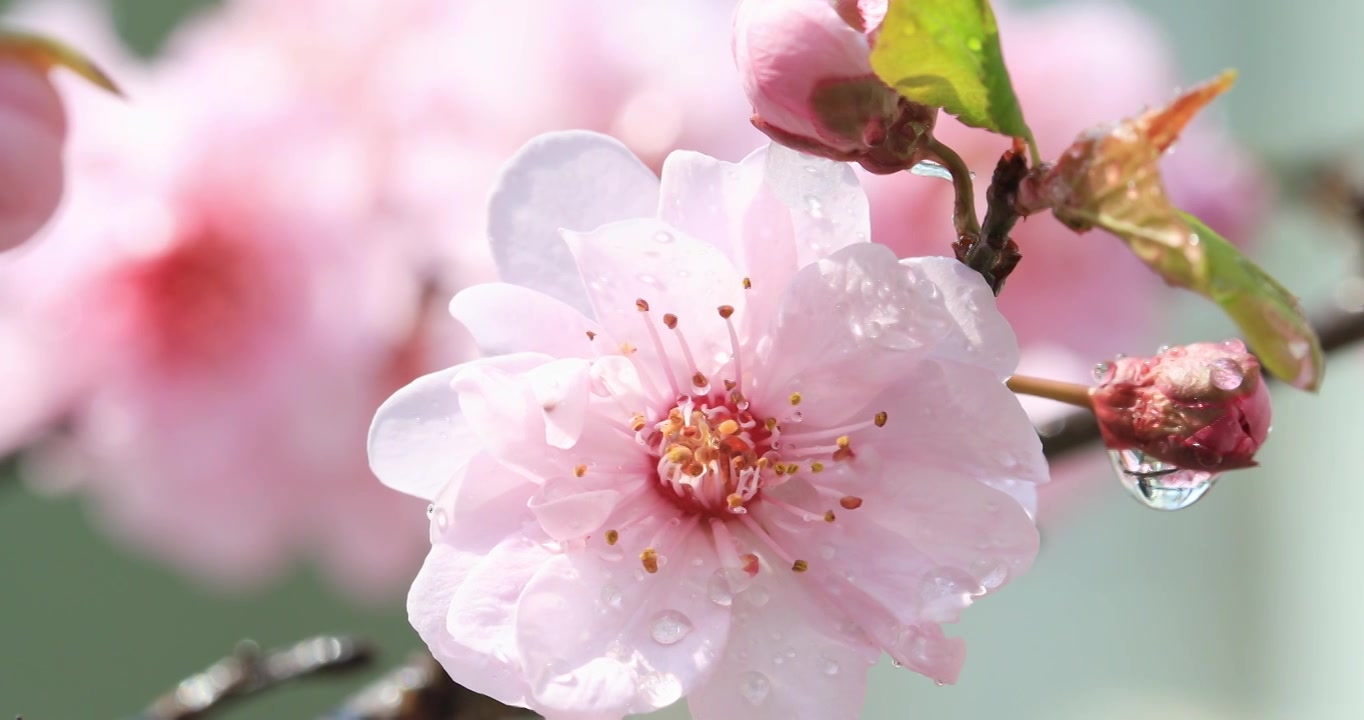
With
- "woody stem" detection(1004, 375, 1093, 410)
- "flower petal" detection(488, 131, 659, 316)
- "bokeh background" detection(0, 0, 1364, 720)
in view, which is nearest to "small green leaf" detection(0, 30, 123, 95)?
"flower petal" detection(488, 131, 659, 316)

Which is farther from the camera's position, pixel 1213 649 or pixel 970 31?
pixel 1213 649

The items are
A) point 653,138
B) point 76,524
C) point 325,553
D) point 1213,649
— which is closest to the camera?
point 653,138

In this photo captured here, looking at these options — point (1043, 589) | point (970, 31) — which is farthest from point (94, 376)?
point (1043, 589)

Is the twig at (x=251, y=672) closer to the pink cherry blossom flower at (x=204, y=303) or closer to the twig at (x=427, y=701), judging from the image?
the twig at (x=427, y=701)

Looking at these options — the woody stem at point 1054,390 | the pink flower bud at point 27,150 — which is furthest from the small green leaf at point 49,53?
the woody stem at point 1054,390

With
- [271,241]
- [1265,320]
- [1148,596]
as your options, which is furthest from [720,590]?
[1148,596]

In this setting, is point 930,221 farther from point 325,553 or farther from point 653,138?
point 325,553
